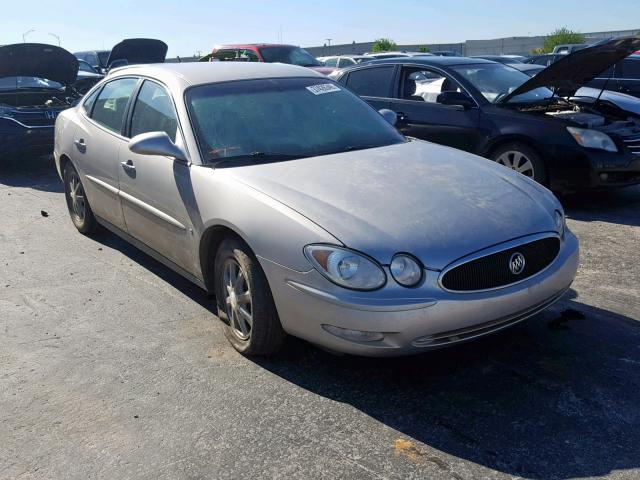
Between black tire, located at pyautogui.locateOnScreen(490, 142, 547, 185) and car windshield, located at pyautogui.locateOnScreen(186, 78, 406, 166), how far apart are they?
245 centimetres

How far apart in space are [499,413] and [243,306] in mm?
1469

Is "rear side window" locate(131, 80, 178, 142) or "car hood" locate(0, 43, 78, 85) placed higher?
"rear side window" locate(131, 80, 178, 142)

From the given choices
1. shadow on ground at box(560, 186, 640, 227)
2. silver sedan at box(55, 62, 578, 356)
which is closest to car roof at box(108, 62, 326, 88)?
silver sedan at box(55, 62, 578, 356)

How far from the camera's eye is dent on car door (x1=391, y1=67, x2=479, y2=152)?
23.9 feet

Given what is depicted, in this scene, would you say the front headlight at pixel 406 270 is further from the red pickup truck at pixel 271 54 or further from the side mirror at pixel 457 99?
the red pickup truck at pixel 271 54

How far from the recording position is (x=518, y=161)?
695 centimetres

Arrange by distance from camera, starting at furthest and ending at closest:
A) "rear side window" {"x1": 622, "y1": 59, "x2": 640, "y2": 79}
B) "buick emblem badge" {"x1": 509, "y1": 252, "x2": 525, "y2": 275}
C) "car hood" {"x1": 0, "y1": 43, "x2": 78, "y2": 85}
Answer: "rear side window" {"x1": 622, "y1": 59, "x2": 640, "y2": 79}
"car hood" {"x1": 0, "y1": 43, "x2": 78, "y2": 85}
"buick emblem badge" {"x1": 509, "y1": 252, "x2": 525, "y2": 275}

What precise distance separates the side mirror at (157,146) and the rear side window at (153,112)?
159mm

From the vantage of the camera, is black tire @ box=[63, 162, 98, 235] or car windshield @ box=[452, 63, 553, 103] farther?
car windshield @ box=[452, 63, 553, 103]

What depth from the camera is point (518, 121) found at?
22.6 ft

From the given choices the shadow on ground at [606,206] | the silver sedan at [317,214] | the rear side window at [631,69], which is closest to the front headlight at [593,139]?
the shadow on ground at [606,206]

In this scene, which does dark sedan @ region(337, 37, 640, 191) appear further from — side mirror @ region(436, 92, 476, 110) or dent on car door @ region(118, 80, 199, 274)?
dent on car door @ region(118, 80, 199, 274)

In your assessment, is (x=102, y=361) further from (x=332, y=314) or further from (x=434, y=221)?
(x=434, y=221)

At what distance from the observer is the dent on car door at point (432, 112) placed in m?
7.29
